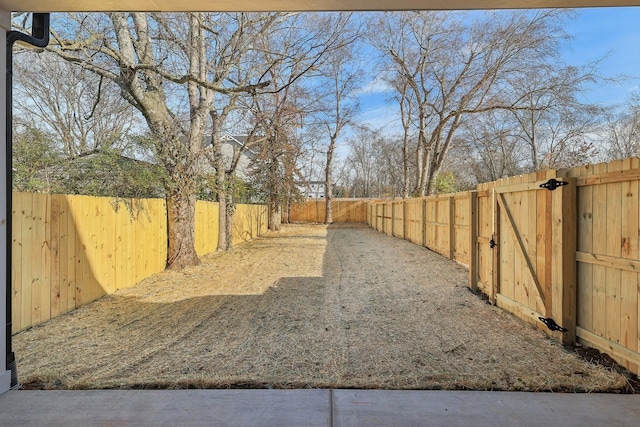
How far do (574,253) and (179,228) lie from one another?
22.3 feet

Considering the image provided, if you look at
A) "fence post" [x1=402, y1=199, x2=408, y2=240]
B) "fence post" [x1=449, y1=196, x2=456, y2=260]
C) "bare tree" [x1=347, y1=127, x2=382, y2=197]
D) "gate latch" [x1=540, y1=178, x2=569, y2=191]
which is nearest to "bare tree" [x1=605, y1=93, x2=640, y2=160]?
"fence post" [x1=402, y1=199, x2=408, y2=240]

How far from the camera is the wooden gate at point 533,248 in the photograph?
11.4 ft

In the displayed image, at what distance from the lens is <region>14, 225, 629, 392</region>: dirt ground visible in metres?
2.78

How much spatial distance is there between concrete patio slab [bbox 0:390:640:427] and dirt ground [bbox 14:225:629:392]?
Answer: 0.59ft

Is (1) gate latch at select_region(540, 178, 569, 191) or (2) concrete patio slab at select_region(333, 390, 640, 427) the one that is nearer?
(2) concrete patio slab at select_region(333, 390, 640, 427)

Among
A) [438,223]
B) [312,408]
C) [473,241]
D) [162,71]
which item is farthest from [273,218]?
[312,408]

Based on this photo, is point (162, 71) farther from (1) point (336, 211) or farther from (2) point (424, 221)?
(1) point (336, 211)

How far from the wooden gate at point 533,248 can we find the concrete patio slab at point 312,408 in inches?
49.1

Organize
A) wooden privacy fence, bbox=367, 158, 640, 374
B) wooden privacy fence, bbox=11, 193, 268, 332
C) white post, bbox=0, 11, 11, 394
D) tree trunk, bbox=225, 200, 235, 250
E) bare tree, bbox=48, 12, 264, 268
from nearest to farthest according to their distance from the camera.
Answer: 1. white post, bbox=0, 11, 11, 394
2. wooden privacy fence, bbox=367, 158, 640, 374
3. wooden privacy fence, bbox=11, 193, 268, 332
4. bare tree, bbox=48, 12, 264, 268
5. tree trunk, bbox=225, 200, 235, 250

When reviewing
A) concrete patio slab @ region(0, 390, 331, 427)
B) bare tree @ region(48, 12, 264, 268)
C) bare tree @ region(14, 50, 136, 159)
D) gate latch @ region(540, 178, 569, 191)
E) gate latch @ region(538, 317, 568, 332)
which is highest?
bare tree @ region(14, 50, 136, 159)

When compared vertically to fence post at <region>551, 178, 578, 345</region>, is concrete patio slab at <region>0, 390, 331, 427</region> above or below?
below

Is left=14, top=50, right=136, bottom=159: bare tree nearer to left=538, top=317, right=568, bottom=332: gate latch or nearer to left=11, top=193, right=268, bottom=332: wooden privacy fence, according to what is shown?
left=11, top=193, right=268, bottom=332: wooden privacy fence

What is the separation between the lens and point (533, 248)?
160 inches

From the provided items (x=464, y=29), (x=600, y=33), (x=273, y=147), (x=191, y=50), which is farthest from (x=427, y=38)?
(x=191, y=50)
